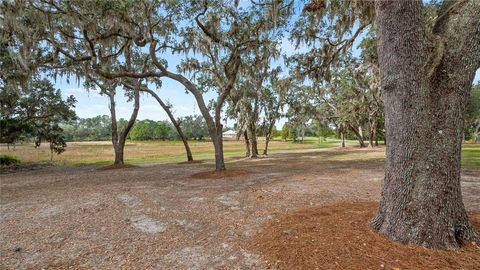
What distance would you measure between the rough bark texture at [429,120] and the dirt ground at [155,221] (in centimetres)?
163

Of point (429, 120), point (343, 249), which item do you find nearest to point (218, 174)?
point (343, 249)

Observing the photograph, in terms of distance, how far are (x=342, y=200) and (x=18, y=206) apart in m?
6.60

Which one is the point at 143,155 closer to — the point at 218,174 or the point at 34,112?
the point at 34,112

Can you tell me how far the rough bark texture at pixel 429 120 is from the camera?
107 inches

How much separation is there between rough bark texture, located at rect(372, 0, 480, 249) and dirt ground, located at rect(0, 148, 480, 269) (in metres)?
1.63

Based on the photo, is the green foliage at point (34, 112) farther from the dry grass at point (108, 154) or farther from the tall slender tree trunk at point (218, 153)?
the tall slender tree trunk at point (218, 153)

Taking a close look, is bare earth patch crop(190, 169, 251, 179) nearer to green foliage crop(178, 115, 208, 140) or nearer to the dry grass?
the dry grass

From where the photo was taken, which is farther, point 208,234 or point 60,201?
point 60,201

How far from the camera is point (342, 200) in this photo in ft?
16.7

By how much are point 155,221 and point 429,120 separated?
399 centimetres

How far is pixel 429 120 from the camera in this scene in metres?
2.79

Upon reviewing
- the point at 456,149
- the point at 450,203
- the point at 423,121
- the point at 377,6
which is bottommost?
the point at 450,203

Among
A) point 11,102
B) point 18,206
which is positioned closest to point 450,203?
point 18,206

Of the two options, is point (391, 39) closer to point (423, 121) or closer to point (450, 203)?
point (423, 121)
